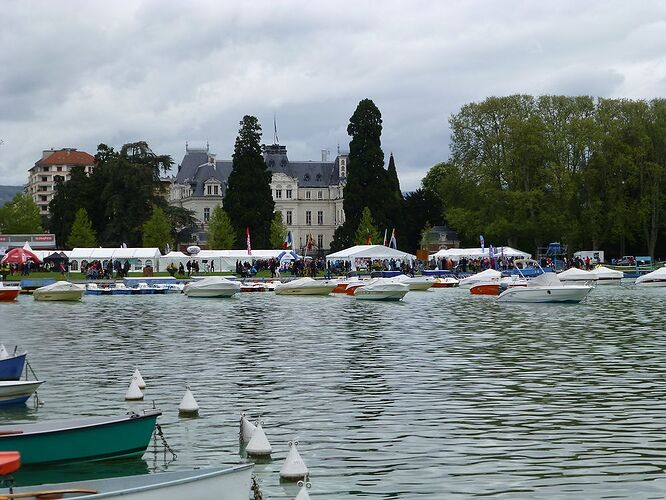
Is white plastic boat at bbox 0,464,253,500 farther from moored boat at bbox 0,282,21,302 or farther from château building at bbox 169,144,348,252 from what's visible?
château building at bbox 169,144,348,252

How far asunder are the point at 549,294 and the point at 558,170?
47092 mm

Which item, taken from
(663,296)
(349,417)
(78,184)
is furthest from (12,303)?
(78,184)

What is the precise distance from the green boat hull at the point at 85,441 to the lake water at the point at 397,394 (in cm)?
32

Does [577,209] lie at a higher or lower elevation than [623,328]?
higher

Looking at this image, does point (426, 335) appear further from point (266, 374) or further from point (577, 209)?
point (577, 209)

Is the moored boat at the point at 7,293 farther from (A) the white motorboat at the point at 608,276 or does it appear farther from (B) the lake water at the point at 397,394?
(A) the white motorboat at the point at 608,276

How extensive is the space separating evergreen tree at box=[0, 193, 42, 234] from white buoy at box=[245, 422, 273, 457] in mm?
175053

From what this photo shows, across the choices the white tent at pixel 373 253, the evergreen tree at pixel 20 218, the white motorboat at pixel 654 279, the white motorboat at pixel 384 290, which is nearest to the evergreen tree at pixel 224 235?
the white tent at pixel 373 253

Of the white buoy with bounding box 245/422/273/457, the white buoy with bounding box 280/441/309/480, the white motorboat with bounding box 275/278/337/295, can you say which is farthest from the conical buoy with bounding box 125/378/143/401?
the white motorboat with bounding box 275/278/337/295

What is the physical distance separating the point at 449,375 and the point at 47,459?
50.3ft

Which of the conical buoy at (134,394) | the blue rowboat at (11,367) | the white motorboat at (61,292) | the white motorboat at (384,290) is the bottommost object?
the conical buoy at (134,394)

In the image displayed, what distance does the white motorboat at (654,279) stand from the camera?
302 feet

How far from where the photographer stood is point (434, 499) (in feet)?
55.1

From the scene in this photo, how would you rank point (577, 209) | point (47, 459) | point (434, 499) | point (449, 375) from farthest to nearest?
1. point (577, 209)
2. point (449, 375)
3. point (47, 459)
4. point (434, 499)
